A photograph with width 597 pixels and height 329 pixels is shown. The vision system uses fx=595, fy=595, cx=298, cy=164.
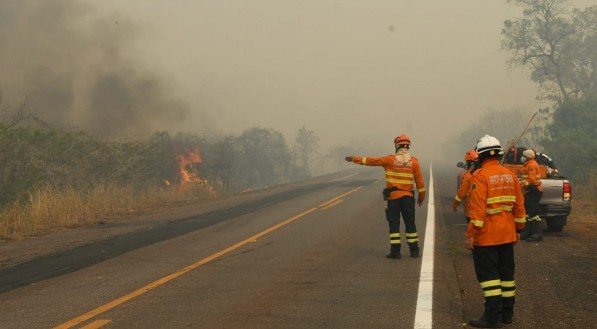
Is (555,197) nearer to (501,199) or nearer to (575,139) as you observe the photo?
(501,199)

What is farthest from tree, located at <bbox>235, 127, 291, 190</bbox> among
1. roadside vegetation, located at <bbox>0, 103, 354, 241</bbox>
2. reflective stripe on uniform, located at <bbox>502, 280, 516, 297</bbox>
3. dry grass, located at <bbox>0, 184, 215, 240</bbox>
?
reflective stripe on uniform, located at <bbox>502, 280, 516, 297</bbox>

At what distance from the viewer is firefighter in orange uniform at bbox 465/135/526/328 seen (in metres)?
5.54

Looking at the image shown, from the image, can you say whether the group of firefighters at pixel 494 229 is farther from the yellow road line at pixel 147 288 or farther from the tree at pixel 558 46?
the tree at pixel 558 46

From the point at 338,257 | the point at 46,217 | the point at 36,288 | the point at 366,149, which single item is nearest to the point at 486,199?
the point at 338,257

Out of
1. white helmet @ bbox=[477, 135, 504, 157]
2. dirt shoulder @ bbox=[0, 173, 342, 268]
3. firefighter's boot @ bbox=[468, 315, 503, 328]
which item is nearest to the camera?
firefighter's boot @ bbox=[468, 315, 503, 328]

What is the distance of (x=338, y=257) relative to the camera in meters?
9.32

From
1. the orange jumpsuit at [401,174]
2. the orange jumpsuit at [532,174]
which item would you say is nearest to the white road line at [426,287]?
the orange jumpsuit at [401,174]

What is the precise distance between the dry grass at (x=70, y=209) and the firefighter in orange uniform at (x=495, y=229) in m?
10.6

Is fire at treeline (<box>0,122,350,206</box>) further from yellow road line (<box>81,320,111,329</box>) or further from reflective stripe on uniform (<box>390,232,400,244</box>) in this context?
yellow road line (<box>81,320,111,329</box>)

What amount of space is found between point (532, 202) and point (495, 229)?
5.77 m

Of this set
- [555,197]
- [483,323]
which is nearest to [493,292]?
[483,323]

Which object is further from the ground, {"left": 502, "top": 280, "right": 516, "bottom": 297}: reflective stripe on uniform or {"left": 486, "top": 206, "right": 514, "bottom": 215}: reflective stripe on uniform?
{"left": 486, "top": 206, "right": 514, "bottom": 215}: reflective stripe on uniform

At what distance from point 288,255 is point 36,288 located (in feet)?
12.3

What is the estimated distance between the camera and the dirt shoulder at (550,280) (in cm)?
579
